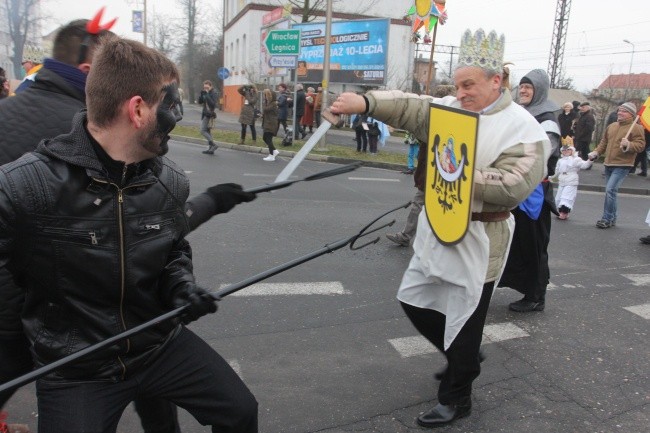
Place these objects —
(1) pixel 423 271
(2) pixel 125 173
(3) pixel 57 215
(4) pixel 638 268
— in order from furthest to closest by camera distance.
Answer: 1. (4) pixel 638 268
2. (1) pixel 423 271
3. (2) pixel 125 173
4. (3) pixel 57 215

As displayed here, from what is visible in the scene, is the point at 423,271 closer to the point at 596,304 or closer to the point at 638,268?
the point at 596,304

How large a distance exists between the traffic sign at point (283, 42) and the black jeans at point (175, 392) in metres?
15.1

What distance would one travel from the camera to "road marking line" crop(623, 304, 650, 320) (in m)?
4.74

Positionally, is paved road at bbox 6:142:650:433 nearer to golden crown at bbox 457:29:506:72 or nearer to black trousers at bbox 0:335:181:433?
black trousers at bbox 0:335:181:433

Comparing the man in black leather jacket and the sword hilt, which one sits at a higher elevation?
the sword hilt

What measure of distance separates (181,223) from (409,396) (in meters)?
1.97

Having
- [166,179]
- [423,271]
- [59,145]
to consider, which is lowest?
[423,271]

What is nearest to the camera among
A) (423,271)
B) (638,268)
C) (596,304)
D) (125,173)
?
(125,173)

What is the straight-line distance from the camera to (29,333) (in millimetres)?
1744

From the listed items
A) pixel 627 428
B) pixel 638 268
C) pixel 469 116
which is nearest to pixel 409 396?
pixel 627 428

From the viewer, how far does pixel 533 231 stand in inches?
184

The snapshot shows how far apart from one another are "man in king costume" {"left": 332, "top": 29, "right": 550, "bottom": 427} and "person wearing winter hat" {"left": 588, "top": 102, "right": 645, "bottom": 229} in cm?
626

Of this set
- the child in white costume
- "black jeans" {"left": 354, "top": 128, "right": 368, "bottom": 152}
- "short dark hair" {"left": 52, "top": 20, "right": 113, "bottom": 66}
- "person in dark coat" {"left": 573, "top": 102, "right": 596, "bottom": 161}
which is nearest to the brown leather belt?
"short dark hair" {"left": 52, "top": 20, "right": 113, "bottom": 66}

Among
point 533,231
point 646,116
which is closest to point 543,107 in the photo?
point 533,231
